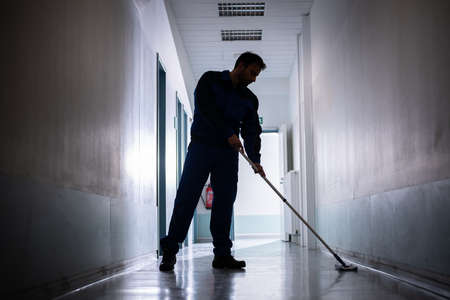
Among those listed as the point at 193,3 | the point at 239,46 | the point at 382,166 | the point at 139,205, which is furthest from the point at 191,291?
the point at 239,46

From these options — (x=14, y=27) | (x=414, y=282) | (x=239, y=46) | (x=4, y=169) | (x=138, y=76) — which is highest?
(x=239, y=46)

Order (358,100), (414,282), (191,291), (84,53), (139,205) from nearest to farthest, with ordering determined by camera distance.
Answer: (191,291) < (414,282) < (84,53) < (358,100) < (139,205)

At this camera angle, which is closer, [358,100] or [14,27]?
[14,27]

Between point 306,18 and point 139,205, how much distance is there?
358 cm

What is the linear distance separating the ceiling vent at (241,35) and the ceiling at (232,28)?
0.26ft

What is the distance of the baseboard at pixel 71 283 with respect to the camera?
67.3 inches

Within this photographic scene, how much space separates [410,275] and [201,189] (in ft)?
4.50

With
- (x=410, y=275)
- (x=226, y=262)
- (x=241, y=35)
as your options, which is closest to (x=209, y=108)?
(x=226, y=262)

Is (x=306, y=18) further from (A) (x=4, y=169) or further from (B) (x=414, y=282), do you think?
(A) (x=4, y=169)

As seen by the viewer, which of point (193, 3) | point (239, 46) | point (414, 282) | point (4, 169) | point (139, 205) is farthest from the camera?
point (239, 46)

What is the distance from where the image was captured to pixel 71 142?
2203mm

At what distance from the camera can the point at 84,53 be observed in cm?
246

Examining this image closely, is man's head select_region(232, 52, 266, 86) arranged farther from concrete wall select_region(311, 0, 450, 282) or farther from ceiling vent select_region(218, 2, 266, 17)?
ceiling vent select_region(218, 2, 266, 17)

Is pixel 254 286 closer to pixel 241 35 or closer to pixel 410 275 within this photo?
pixel 410 275
